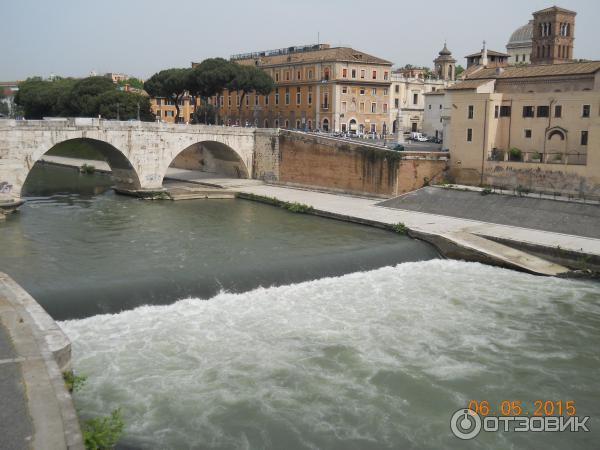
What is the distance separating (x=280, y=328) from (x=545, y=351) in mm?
6115

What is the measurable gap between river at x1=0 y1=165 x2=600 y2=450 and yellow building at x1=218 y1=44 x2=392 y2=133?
29.2 meters

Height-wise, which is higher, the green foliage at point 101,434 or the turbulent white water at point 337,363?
the green foliage at point 101,434

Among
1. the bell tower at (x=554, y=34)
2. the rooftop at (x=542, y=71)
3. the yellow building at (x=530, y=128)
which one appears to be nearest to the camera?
the yellow building at (x=530, y=128)

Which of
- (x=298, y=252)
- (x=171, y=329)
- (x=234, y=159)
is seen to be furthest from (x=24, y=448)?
(x=234, y=159)

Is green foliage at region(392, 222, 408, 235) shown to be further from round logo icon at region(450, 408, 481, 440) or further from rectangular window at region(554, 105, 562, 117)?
round logo icon at region(450, 408, 481, 440)

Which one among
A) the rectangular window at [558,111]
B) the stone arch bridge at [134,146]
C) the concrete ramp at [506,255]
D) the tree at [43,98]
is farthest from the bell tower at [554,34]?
the tree at [43,98]

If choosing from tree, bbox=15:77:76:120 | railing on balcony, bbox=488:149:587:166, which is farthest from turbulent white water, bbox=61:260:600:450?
tree, bbox=15:77:76:120

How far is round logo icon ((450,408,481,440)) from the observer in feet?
36.0

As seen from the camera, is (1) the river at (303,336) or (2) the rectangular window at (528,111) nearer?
(1) the river at (303,336)

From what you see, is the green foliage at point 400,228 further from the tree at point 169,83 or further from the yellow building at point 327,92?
the tree at point 169,83

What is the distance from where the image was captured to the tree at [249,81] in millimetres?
47219

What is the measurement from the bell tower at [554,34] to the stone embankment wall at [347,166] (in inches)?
608

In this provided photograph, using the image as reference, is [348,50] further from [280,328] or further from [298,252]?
[280,328]

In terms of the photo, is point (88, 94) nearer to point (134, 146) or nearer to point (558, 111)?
point (134, 146)
